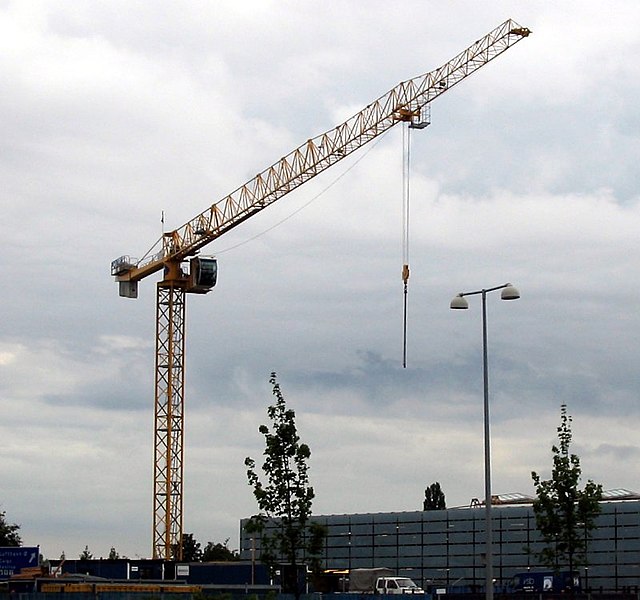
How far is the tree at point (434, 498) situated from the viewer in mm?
143250

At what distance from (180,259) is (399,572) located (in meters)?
34.3

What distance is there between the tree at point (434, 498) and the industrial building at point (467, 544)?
1335 inches

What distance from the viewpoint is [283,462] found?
1841 inches

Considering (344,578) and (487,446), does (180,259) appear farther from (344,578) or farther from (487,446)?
(487,446)

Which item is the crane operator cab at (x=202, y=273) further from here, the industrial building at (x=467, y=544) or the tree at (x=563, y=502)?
the tree at (x=563, y=502)

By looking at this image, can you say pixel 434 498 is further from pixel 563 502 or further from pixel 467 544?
pixel 563 502

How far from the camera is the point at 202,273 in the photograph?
114875 millimetres

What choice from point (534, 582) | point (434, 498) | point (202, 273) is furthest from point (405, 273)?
point (434, 498)

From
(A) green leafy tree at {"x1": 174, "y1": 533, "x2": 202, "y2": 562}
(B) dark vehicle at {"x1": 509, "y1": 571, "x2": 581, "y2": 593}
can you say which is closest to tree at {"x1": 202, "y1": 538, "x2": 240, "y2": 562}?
(A) green leafy tree at {"x1": 174, "y1": 533, "x2": 202, "y2": 562}

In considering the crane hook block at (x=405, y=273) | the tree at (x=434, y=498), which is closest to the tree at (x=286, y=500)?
the crane hook block at (x=405, y=273)

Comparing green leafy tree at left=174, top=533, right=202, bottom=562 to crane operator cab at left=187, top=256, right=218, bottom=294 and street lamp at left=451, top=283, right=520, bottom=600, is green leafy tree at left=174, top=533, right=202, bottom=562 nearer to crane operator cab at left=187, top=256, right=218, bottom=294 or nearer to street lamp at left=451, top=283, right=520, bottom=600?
crane operator cab at left=187, top=256, right=218, bottom=294

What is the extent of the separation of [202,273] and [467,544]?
33.8 meters

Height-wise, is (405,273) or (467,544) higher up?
(405,273)

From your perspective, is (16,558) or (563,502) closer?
(563,502)
